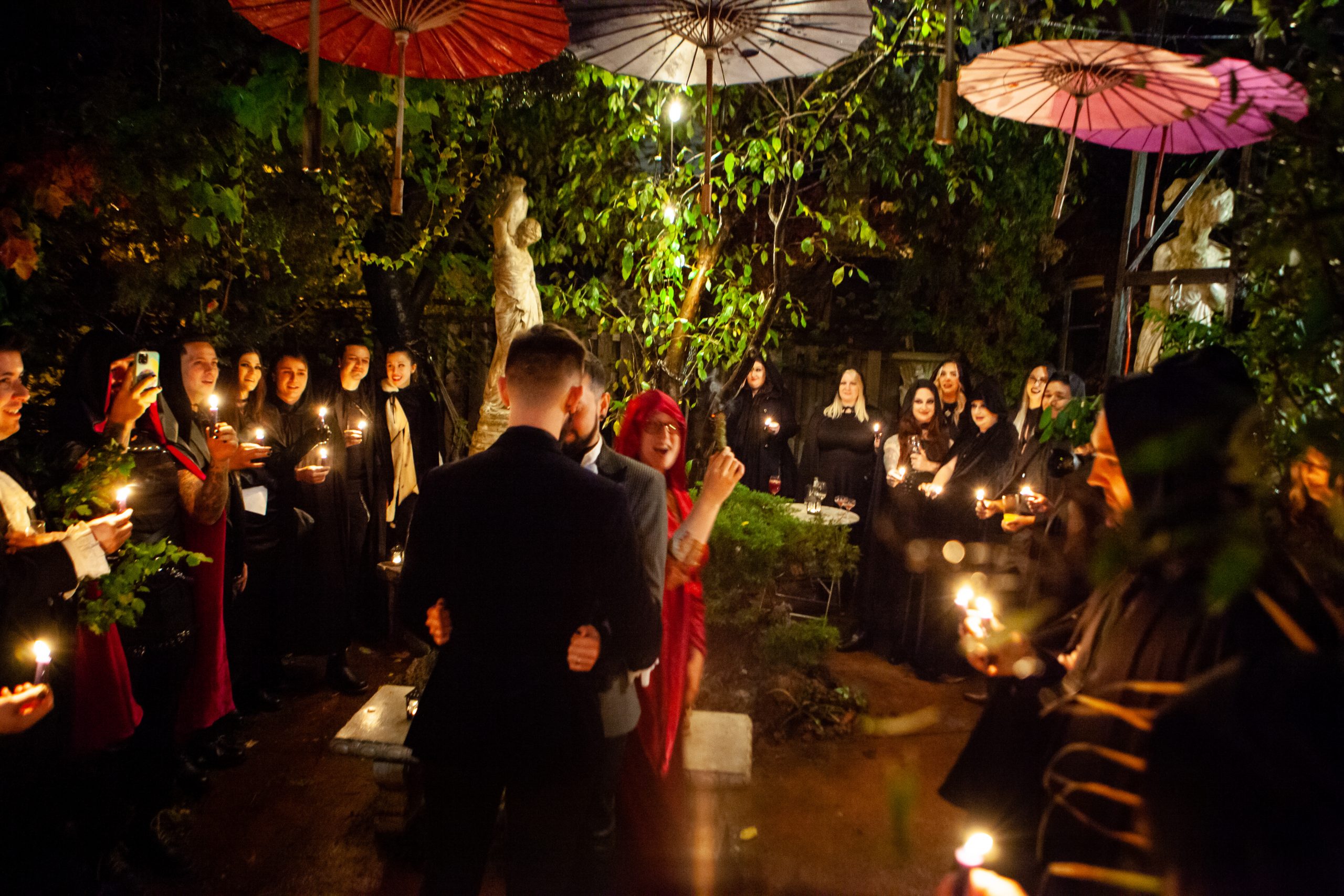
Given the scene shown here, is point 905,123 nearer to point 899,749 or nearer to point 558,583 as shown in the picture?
point 899,749

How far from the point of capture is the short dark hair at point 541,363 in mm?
2381

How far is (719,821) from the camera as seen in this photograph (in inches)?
155

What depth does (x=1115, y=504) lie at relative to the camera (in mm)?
2131

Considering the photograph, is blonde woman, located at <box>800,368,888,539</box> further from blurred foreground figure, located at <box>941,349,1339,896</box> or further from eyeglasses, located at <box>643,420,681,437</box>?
blurred foreground figure, located at <box>941,349,1339,896</box>

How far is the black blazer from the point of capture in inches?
86.6

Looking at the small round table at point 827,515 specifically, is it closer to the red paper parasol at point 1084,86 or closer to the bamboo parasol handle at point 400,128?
the red paper parasol at point 1084,86

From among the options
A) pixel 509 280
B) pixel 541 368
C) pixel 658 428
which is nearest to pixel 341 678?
pixel 509 280

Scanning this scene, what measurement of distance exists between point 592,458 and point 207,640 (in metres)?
2.80

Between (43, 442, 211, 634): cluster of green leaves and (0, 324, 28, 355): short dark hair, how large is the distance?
1.76 ft

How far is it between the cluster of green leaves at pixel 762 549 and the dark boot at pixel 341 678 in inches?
111

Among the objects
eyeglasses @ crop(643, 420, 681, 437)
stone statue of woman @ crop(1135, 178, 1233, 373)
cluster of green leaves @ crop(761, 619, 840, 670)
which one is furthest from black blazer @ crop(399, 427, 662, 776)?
stone statue of woman @ crop(1135, 178, 1233, 373)

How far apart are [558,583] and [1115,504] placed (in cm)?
163

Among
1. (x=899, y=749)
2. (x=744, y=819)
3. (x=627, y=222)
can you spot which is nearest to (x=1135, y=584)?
(x=744, y=819)

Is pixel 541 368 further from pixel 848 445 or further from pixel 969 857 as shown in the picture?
pixel 848 445
